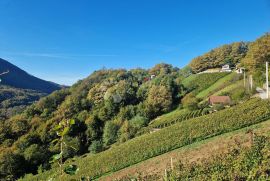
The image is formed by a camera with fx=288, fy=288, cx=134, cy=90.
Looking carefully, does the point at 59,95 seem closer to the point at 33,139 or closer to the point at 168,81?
the point at 33,139

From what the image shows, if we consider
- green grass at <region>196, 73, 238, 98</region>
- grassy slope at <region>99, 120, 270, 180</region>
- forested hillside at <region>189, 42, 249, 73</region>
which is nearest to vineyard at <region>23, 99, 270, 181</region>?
grassy slope at <region>99, 120, 270, 180</region>

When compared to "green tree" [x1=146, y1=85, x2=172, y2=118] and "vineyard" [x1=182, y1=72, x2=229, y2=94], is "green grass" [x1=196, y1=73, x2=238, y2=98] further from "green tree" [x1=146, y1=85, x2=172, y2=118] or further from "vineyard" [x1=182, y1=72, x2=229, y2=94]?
"green tree" [x1=146, y1=85, x2=172, y2=118]

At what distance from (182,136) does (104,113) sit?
33.6 meters

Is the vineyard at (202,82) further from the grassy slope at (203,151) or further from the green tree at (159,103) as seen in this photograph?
the grassy slope at (203,151)

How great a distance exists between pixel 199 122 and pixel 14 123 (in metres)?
43.8

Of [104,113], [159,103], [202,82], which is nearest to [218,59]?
[202,82]

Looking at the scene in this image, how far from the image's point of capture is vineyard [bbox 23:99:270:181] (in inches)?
1042

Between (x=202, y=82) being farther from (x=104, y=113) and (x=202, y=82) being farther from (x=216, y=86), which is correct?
(x=104, y=113)

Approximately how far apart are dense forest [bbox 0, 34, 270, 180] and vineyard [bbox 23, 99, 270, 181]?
76.6 inches

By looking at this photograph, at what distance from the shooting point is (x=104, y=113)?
60.2m

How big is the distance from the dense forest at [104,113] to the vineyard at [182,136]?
194 centimetres

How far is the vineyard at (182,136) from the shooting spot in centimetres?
2647

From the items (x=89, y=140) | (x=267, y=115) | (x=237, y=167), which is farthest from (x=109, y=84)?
(x=237, y=167)

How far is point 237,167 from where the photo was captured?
9039mm
